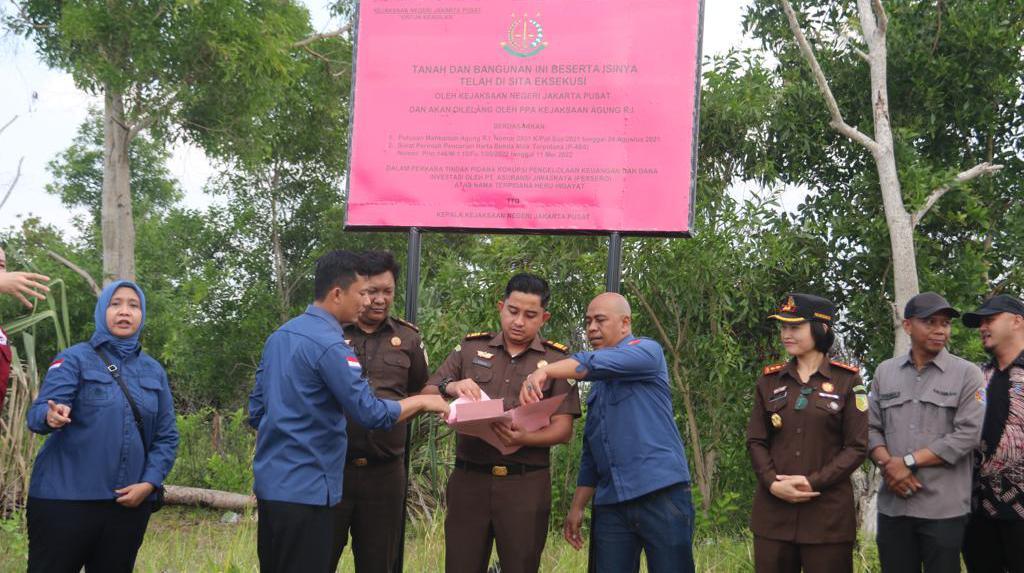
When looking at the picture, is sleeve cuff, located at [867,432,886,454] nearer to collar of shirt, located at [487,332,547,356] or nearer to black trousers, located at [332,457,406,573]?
collar of shirt, located at [487,332,547,356]

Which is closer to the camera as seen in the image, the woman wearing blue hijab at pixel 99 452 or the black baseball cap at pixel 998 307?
the woman wearing blue hijab at pixel 99 452

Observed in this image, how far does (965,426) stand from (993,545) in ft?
1.99

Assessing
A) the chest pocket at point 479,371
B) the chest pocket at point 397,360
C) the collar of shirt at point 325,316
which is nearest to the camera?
the collar of shirt at point 325,316

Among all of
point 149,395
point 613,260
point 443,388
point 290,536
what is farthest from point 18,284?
point 613,260

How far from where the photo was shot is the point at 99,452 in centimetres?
393

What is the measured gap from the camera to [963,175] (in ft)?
30.2

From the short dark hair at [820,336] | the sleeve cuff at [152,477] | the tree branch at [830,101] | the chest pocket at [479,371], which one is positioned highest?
the tree branch at [830,101]

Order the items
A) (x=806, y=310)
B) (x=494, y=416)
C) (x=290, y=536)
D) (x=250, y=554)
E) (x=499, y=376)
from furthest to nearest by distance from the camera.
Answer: (x=250, y=554) < (x=499, y=376) < (x=806, y=310) < (x=494, y=416) < (x=290, y=536)

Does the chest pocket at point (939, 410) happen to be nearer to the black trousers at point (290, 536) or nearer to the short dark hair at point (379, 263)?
the short dark hair at point (379, 263)

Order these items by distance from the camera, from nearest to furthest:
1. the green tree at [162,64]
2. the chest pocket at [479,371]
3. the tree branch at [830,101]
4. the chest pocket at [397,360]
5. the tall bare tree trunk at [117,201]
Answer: the chest pocket at [479,371] → the chest pocket at [397,360] → the tree branch at [830,101] → the green tree at [162,64] → the tall bare tree trunk at [117,201]

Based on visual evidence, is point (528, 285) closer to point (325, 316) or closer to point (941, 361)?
point (325, 316)

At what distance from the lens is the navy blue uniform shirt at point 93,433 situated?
3883 mm

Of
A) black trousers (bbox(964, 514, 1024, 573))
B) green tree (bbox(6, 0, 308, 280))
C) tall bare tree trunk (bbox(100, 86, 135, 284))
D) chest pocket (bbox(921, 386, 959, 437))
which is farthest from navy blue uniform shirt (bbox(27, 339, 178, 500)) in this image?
tall bare tree trunk (bbox(100, 86, 135, 284))

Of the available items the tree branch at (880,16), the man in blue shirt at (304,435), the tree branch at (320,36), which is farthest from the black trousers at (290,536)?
the tree branch at (320,36)
